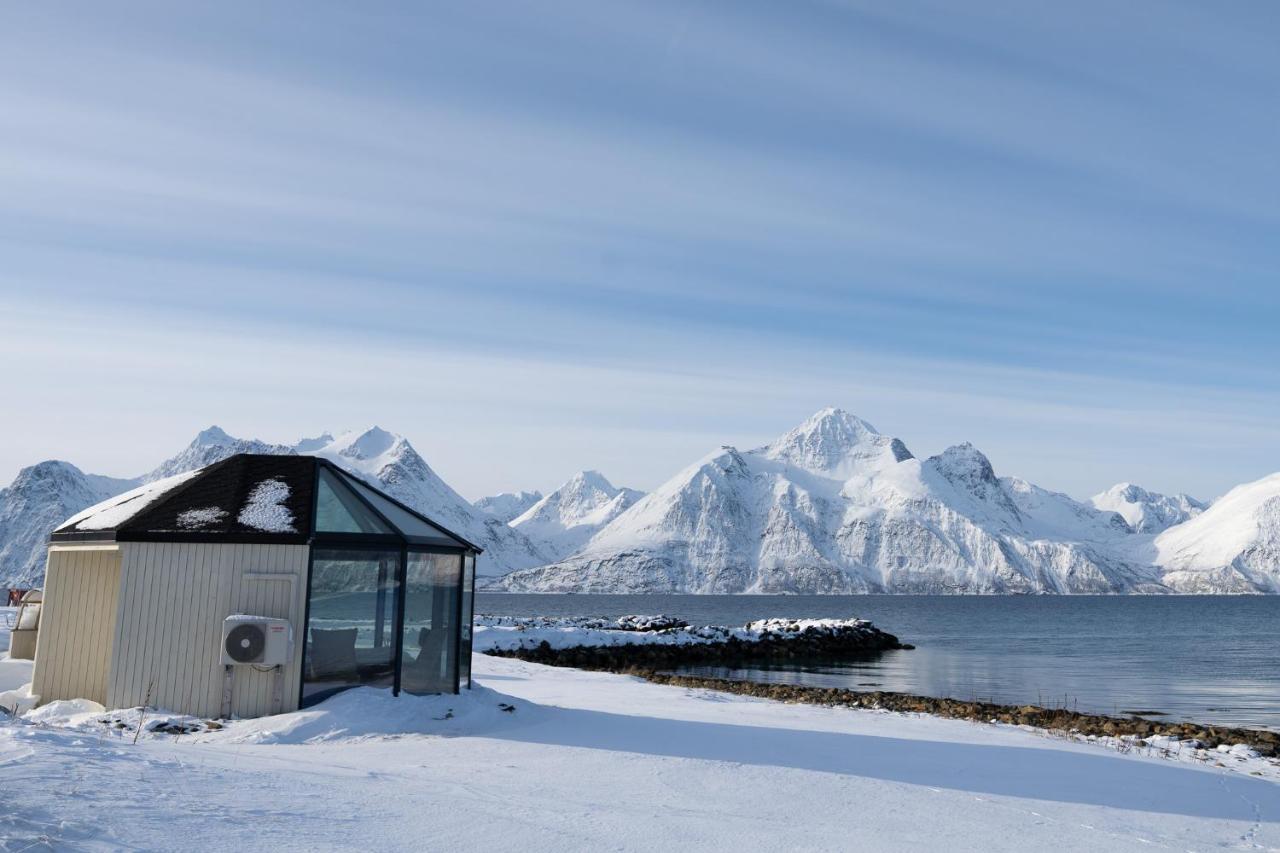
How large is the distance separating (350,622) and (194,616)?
2196 mm

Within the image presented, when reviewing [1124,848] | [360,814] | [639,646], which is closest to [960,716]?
[1124,848]

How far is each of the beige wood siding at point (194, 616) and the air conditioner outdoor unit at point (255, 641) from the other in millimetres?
331

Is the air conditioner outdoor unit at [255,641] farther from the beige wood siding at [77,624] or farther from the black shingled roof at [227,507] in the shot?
the beige wood siding at [77,624]

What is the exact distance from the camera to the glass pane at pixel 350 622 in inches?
591

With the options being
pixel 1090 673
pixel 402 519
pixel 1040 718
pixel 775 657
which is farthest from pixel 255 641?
pixel 775 657

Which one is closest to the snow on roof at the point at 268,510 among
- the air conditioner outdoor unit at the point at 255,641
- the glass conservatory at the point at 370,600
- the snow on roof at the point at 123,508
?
the glass conservatory at the point at 370,600

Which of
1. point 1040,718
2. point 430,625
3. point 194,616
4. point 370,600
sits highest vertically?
point 370,600

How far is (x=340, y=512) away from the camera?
51.1 feet

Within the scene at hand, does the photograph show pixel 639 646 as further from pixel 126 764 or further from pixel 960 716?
pixel 126 764

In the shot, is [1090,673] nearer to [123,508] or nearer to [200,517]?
[200,517]

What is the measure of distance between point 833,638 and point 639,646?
64.1 feet

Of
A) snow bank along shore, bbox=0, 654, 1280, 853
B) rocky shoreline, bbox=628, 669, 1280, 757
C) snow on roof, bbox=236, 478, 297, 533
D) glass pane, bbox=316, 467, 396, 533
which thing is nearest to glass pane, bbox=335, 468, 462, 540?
glass pane, bbox=316, 467, 396, 533

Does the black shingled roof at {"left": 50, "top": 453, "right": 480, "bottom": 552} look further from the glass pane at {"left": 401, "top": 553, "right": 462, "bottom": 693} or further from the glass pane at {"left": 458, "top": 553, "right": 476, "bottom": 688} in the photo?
the glass pane at {"left": 458, "top": 553, "right": 476, "bottom": 688}

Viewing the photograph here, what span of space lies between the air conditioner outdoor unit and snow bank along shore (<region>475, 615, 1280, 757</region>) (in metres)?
14.1
